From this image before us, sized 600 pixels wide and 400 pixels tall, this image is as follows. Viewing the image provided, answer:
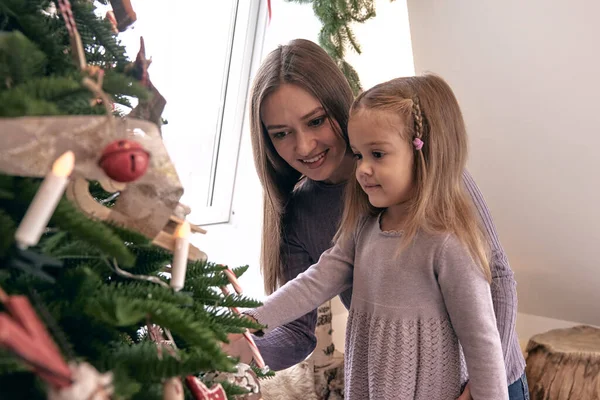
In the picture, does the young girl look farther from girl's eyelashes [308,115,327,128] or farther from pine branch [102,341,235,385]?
pine branch [102,341,235,385]

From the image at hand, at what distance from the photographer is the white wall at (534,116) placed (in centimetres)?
196

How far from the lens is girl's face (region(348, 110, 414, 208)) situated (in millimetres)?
1109

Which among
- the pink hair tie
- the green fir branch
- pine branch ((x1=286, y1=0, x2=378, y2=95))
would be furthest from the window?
the green fir branch

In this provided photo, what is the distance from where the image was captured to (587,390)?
220 centimetres

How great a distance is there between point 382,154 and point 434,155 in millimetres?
109

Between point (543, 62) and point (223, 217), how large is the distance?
1.44 meters

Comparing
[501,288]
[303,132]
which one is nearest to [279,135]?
[303,132]

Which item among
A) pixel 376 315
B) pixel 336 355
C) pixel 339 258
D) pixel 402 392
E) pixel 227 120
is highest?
pixel 227 120

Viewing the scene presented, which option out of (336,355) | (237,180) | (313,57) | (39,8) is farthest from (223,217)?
(39,8)

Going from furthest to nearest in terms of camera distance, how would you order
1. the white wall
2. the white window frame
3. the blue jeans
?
1. the white window frame
2. the white wall
3. the blue jeans

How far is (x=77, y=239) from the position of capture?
454 millimetres

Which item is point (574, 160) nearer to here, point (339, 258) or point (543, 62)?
point (543, 62)

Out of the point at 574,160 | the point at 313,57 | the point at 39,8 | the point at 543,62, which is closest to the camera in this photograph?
the point at 39,8

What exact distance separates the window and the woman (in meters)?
0.92
